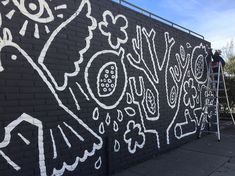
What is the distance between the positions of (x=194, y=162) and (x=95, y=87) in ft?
9.05

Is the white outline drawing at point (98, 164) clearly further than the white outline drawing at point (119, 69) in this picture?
Yes

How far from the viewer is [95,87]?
531cm

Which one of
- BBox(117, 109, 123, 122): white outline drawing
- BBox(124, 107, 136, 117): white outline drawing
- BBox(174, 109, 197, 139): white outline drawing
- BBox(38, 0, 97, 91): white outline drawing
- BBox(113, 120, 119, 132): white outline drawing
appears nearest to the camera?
BBox(38, 0, 97, 91): white outline drawing

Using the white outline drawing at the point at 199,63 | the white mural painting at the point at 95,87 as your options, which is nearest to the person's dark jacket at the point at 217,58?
the white outline drawing at the point at 199,63

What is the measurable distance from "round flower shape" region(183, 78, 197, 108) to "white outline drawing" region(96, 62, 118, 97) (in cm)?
337

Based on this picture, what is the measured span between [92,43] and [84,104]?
1.04m

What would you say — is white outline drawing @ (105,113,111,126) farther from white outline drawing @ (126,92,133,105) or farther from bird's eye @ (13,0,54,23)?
bird's eye @ (13,0,54,23)

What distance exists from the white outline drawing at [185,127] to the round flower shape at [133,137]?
1.71 meters

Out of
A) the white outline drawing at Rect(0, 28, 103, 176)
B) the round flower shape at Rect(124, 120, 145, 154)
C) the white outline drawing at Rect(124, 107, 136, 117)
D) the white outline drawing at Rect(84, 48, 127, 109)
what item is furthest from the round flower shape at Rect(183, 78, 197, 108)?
the white outline drawing at Rect(0, 28, 103, 176)

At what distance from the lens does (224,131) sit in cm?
1051

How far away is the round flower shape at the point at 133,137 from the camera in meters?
6.14

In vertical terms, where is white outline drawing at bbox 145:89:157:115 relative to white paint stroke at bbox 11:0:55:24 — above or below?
below

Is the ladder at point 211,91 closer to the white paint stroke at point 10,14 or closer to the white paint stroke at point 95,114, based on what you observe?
the white paint stroke at point 95,114

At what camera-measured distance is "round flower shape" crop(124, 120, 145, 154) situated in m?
6.14
